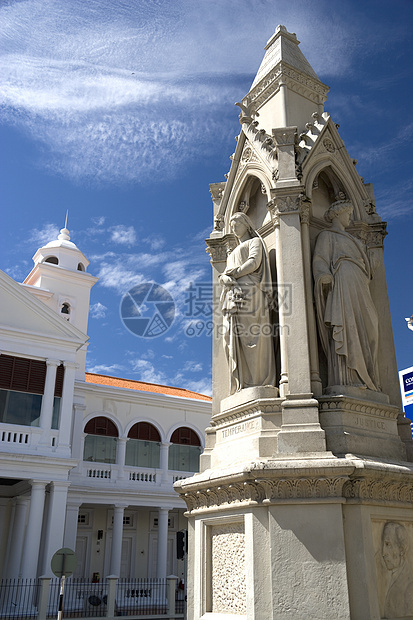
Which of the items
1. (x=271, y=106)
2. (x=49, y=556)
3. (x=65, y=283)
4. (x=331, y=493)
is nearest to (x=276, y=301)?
(x=331, y=493)

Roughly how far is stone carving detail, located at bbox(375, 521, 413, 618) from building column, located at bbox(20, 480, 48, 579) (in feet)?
64.0

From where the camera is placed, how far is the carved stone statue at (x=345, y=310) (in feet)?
22.0

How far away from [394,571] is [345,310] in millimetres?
2949

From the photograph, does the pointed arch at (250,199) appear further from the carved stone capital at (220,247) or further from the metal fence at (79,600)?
the metal fence at (79,600)

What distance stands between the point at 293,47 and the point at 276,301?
4.65m

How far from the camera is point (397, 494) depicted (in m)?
6.00

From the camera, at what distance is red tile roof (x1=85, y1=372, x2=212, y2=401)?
116 ft

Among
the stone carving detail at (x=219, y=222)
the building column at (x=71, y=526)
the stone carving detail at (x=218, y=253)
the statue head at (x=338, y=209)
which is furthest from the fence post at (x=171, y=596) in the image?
the statue head at (x=338, y=209)

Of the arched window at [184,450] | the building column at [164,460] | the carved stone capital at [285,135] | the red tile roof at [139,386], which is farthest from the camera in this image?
the red tile roof at [139,386]

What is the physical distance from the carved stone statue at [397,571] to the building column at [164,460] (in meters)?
27.0

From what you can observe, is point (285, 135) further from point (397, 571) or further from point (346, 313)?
point (397, 571)

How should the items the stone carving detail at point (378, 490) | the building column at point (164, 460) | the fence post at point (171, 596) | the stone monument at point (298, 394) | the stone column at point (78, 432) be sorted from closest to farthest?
the stone monument at point (298, 394) → the stone carving detail at point (378, 490) → the fence post at point (171, 596) → the stone column at point (78, 432) → the building column at point (164, 460)

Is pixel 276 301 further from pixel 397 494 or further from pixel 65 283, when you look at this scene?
pixel 65 283

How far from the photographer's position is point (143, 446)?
32250mm
